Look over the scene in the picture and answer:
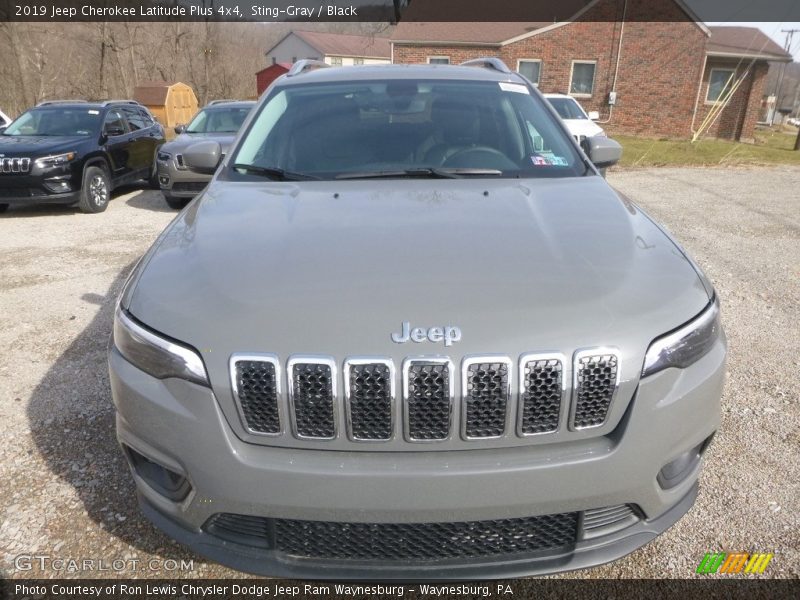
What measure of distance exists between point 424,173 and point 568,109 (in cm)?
1211

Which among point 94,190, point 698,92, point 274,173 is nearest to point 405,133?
point 274,173

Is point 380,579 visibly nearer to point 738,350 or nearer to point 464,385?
point 464,385

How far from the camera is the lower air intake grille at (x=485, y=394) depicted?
1.62m

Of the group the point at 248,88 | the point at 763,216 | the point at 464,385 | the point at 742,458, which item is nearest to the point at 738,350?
the point at 742,458

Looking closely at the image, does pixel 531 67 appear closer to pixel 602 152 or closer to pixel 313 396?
pixel 602 152

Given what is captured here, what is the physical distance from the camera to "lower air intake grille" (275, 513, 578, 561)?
5.74 ft

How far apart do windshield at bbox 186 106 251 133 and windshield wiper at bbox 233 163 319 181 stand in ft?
24.6

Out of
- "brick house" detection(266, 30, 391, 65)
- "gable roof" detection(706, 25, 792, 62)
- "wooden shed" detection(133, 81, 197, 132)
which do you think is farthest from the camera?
"brick house" detection(266, 30, 391, 65)

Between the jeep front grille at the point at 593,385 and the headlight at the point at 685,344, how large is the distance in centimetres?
12

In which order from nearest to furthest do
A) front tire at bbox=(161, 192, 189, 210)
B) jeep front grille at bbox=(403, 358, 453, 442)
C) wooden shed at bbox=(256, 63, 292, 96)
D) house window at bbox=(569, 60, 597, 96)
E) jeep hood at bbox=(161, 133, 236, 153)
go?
1. jeep front grille at bbox=(403, 358, 453, 442)
2. jeep hood at bbox=(161, 133, 236, 153)
3. front tire at bbox=(161, 192, 189, 210)
4. house window at bbox=(569, 60, 597, 96)
5. wooden shed at bbox=(256, 63, 292, 96)

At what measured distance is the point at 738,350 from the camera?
4020 millimetres

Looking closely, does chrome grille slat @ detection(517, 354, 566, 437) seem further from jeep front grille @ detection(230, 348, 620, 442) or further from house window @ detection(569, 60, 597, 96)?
house window @ detection(569, 60, 597, 96)

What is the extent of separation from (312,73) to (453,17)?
2835cm

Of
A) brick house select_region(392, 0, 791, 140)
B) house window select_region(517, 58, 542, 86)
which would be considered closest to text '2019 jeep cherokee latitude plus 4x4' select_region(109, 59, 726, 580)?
brick house select_region(392, 0, 791, 140)
